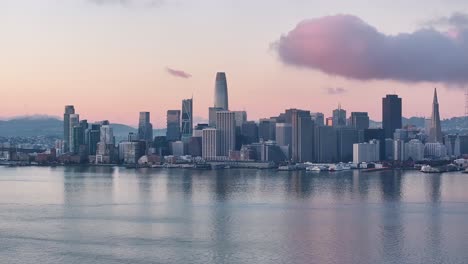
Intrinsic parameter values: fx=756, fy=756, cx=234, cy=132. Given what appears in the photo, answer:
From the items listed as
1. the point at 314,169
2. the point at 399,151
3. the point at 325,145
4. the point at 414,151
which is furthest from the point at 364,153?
the point at 314,169

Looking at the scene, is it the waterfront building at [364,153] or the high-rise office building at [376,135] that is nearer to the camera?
the waterfront building at [364,153]

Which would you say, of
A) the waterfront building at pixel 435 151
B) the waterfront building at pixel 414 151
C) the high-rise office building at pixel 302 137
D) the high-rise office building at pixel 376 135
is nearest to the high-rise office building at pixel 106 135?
the high-rise office building at pixel 302 137

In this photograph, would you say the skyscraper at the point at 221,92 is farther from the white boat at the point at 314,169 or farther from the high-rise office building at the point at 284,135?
the white boat at the point at 314,169

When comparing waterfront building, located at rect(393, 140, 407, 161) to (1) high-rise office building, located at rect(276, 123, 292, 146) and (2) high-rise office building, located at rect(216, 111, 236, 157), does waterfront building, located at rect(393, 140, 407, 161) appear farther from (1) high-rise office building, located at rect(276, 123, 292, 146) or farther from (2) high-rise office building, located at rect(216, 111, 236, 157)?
(2) high-rise office building, located at rect(216, 111, 236, 157)

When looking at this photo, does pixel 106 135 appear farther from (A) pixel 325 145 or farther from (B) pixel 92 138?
(A) pixel 325 145

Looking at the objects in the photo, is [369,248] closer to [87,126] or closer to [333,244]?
[333,244]

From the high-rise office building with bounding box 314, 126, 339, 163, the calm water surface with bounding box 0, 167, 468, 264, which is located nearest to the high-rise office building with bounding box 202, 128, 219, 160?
the high-rise office building with bounding box 314, 126, 339, 163
